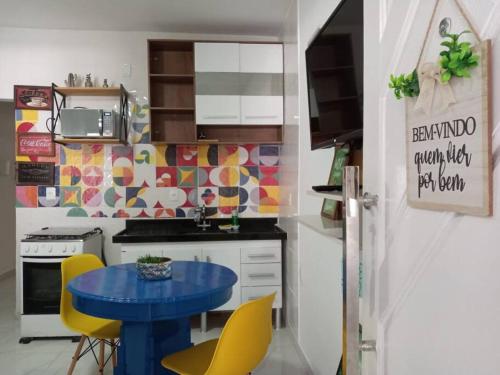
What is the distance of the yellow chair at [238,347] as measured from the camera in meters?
1.59

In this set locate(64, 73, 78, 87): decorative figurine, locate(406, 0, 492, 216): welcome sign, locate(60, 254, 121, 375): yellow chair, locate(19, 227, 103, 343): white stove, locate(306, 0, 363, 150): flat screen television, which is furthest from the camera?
locate(64, 73, 78, 87): decorative figurine

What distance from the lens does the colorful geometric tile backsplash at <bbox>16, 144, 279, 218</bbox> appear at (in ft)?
12.1

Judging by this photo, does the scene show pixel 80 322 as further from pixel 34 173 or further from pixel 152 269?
pixel 34 173

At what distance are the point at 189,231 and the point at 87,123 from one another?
1.36m

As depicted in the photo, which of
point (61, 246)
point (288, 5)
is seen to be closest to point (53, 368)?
point (61, 246)

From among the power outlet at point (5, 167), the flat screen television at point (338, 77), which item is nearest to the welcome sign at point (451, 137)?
the flat screen television at point (338, 77)

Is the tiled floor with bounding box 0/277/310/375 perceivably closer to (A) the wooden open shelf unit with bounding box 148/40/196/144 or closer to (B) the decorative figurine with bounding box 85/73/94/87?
(A) the wooden open shelf unit with bounding box 148/40/196/144

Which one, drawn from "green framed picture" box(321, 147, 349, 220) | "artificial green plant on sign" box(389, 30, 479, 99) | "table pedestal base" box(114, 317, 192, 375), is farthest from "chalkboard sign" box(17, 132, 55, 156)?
"artificial green plant on sign" box(389, 30, 479, 99)

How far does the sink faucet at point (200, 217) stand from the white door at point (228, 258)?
16.2 inches

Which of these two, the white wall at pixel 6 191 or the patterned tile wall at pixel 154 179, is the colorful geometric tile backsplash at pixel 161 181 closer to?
the patterned tile wall at pixel 154 179

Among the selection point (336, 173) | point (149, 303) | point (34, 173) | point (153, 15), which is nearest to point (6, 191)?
point (34, 173)

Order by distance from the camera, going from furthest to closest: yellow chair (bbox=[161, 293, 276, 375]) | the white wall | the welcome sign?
the white wall, yellow chair (bbox=[161, 293, 276, 375]), the welcome sign

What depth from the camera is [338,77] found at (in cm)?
152

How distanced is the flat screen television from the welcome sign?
54cm
